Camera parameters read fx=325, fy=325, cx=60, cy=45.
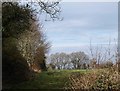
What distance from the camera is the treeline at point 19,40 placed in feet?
45.4

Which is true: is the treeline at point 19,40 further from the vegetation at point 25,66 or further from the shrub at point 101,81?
the shrub at point 101,81

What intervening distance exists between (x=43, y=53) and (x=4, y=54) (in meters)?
14.7

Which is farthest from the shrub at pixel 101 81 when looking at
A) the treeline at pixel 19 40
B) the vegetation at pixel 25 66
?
the treeline at pixel 19 40

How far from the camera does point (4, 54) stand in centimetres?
1895

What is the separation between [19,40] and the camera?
865 inches

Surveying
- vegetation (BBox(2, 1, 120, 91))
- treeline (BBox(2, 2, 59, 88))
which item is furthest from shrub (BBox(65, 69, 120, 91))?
treeline (BBox(2, 2, 59, 88))

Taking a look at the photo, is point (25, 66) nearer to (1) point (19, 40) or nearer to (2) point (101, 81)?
(1) point (19, 40)

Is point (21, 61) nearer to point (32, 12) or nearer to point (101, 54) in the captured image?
point (32, 12)

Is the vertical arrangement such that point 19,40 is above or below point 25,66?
above

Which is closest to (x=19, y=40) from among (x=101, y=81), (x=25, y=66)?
(x=25, y=66)

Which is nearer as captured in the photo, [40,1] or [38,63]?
[40,1]

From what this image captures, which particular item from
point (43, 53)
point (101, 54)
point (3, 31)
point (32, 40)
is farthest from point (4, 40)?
point (43, 53)

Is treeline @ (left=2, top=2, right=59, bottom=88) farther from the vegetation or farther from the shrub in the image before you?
the shrub

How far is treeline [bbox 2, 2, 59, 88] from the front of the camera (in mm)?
13852
